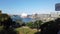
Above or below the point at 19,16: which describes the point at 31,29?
below

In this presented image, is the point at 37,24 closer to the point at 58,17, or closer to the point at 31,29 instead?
the point at 31,29

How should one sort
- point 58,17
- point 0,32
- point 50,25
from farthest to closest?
point 58,17 < point 50,25 < point 0,32

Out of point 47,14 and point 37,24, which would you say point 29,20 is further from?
point 47,14

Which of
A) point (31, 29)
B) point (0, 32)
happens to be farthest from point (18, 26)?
point (0, 32)

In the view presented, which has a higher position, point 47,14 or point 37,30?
point 47,14

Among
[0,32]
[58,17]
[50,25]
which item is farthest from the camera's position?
[58,17]

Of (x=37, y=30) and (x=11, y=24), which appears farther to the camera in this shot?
(x=11, y=24)

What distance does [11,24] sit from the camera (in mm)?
12719

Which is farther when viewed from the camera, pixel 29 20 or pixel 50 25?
pixel 29 20

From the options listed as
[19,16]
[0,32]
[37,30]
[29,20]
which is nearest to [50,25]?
[37,30]

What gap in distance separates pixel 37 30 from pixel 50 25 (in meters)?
1.02

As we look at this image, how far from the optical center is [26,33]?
38.4 feet

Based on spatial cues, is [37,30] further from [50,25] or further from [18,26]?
[18,26]

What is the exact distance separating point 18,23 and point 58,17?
3232 millimetres
